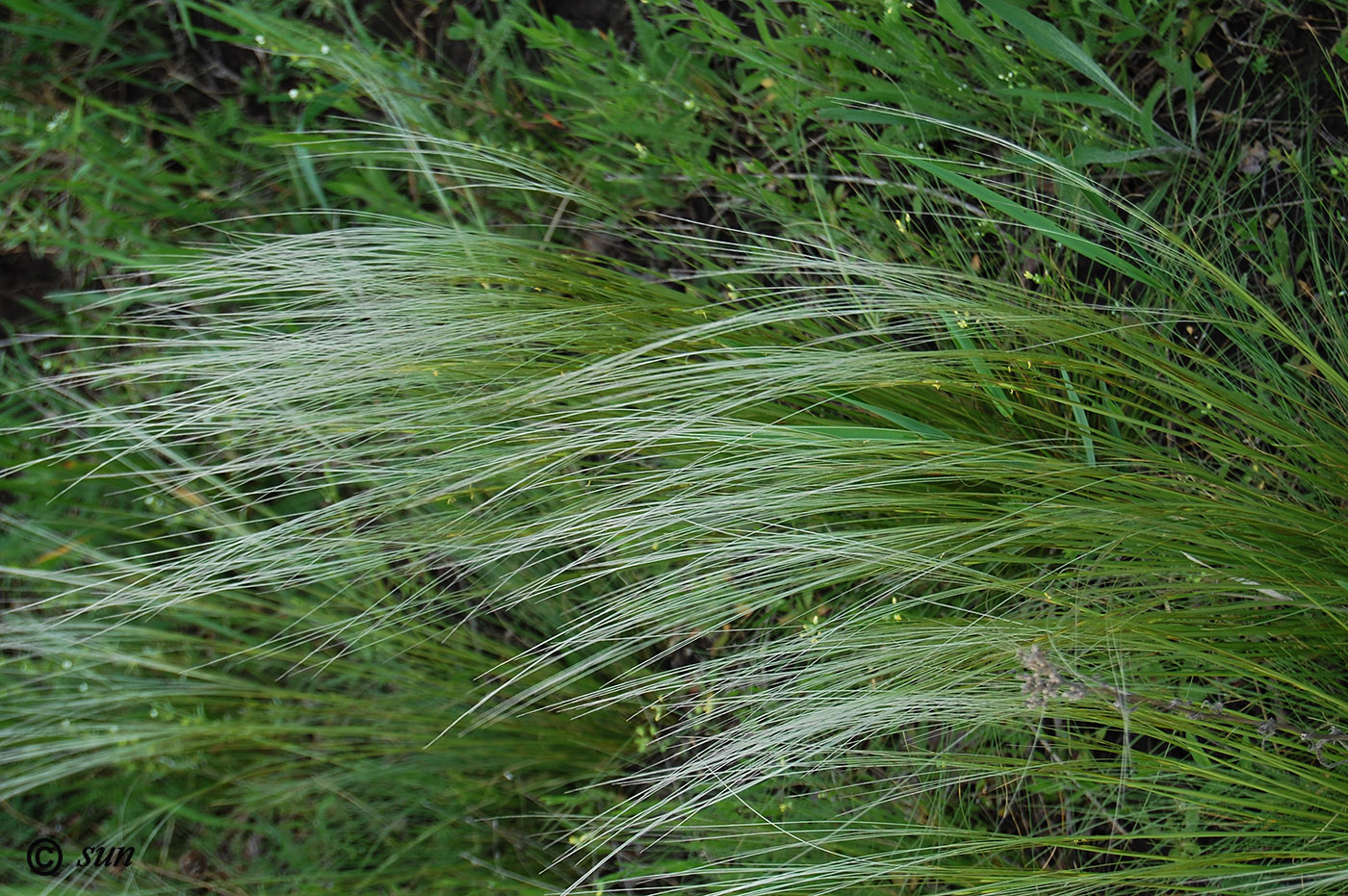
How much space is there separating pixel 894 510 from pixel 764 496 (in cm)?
30

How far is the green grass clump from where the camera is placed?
0.97 m

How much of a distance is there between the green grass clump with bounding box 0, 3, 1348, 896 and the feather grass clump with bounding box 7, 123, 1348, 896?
10 millimetres

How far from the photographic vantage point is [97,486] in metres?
2.02

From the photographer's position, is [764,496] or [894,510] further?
[894,510]

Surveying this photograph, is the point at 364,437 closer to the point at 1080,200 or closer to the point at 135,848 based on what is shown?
the point at 1080,200

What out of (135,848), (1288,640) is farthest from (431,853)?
(1288,640)

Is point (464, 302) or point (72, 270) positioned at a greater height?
point (464, 302)

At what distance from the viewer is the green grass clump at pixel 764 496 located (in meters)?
0.97

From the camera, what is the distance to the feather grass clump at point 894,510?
939 mm

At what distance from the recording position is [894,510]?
1179 mm

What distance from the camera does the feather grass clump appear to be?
0.94 m

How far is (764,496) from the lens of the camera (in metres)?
0.94

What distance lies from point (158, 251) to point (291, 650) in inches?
32.1

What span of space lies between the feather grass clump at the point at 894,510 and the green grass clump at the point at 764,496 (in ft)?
0.03
